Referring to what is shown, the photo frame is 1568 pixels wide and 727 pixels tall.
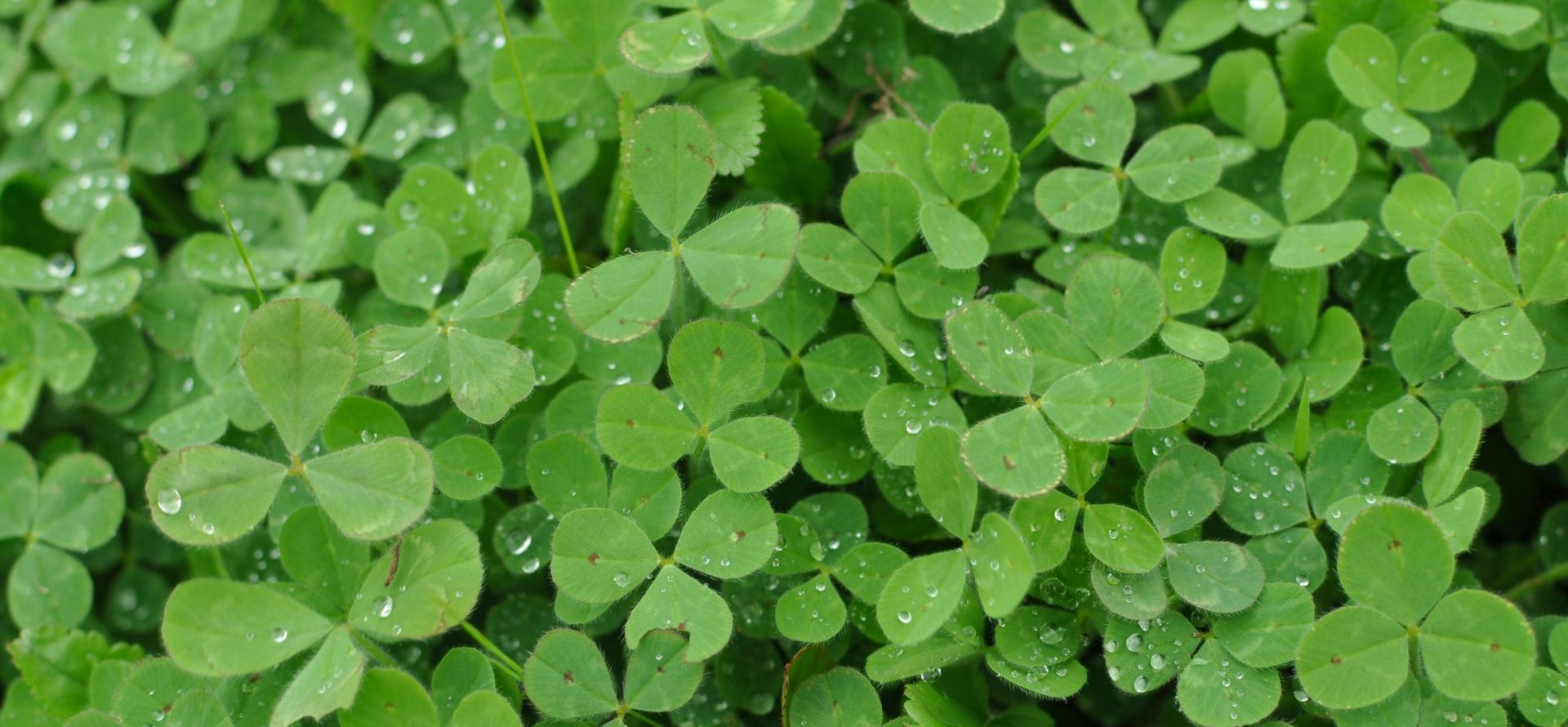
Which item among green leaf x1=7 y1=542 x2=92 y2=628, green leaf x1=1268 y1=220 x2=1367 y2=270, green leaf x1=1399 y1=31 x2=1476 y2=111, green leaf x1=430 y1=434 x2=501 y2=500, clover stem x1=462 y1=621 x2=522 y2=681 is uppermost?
green leaf x1=1399 y1=31 x2=1476 y2=111

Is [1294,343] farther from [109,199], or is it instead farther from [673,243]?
[109,199]

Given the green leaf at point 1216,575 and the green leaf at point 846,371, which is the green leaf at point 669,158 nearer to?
the green leaf at point 846,371

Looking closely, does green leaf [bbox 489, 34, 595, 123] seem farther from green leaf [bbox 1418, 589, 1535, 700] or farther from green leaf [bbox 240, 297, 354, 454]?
green leaf [bbox 1418, 589, 1535, 700]

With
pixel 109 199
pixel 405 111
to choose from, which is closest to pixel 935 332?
pixel 405 111

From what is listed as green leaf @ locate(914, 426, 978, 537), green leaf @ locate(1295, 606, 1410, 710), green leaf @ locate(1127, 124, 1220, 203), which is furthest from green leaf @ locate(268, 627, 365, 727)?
green leaf @ locate(1127, 124, 1220, 203)

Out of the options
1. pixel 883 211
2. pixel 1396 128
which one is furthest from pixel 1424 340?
pixel 883 211

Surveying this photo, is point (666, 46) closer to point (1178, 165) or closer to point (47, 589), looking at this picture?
point (1178, 165)

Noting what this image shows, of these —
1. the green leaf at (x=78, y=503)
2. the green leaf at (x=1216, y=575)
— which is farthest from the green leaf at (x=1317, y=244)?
the green leaf at (x=78, y=503)
